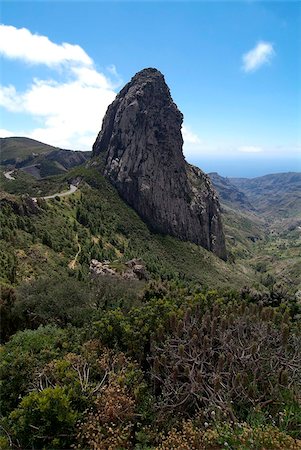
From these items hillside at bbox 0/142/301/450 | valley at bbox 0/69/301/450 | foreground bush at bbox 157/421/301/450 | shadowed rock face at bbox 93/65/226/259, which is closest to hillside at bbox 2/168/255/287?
shadowed rock face at bbox 93/65/226/259

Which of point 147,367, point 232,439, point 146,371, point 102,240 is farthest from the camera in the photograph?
point 102,240

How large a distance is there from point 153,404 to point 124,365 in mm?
2636

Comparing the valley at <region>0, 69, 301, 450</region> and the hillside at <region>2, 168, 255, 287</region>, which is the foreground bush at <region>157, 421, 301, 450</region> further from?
the hillside at <region>2, 168, 255, 287</region>

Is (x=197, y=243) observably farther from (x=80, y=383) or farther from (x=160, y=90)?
(x=80, y=383)

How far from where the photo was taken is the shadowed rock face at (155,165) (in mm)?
122125

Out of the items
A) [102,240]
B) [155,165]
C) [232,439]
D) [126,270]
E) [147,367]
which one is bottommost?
[102,240]

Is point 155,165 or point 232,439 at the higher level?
point 155,165

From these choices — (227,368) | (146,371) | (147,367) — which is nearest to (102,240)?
(147,367)

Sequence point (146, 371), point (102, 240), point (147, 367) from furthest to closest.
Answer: point (102, 240)
point (147, 367)
point (146, 371)

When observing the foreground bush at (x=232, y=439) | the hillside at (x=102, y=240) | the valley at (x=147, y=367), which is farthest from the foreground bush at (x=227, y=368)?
the hillside at (x=102, y=240)

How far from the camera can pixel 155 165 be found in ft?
406

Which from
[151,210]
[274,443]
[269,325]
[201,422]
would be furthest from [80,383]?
[151,210]

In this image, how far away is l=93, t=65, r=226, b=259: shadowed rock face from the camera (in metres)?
122

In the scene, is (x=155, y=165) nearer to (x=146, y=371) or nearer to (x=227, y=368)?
(x=146, y=371)
